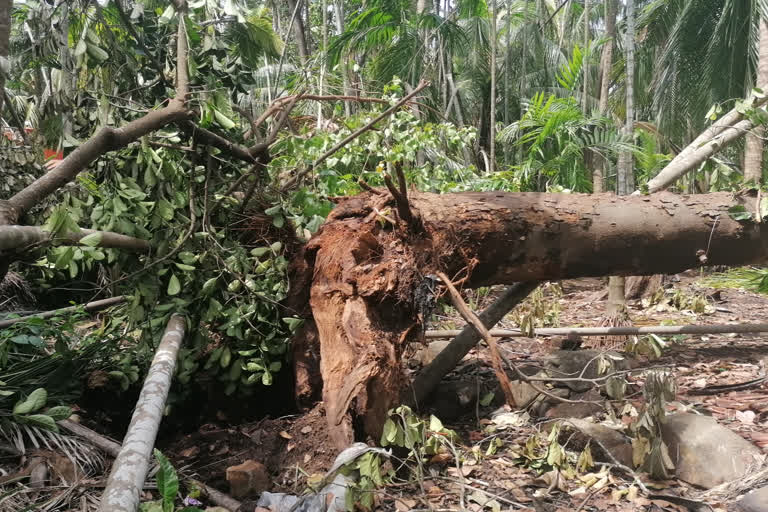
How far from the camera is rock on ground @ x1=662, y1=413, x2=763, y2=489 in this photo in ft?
7.11

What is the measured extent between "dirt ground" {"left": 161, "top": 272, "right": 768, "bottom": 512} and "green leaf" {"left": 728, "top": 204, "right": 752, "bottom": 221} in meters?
0.94

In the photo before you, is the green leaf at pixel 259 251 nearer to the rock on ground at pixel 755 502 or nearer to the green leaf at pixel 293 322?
the green leaf at pixel 293 322

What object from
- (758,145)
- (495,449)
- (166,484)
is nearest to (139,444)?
(166,484)

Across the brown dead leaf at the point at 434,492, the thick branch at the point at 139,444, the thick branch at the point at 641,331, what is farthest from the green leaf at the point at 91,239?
the thick branch at the point at 641,331

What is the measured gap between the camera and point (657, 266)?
292cm

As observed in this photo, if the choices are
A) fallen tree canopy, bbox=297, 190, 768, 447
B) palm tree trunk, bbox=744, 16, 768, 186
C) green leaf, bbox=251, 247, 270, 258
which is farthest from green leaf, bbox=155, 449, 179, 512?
palm tree trunk, bbox=744, 16, 768, 186

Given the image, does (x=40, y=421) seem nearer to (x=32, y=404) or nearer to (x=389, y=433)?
(x=32, y=404)

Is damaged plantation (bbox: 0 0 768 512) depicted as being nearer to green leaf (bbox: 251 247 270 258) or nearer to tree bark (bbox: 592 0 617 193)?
green leaf (bbox: 251 247 270 258)

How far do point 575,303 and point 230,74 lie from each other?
4.28 metres

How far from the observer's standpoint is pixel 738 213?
9.49 feet

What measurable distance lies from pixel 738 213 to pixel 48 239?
314cm

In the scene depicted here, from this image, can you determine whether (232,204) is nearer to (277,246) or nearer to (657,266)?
(277,246)

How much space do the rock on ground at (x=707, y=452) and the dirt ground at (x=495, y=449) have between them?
0.08 metres

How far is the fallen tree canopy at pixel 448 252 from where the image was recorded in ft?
7.31
